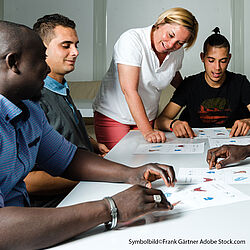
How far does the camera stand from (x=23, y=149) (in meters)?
0.93


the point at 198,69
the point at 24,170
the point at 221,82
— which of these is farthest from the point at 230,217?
the point at 198,69

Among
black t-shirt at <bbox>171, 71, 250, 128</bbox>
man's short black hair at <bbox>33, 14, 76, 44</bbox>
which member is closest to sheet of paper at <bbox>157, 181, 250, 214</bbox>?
man's short black hair at <bbox>33, 14, 76, 44</bbox>

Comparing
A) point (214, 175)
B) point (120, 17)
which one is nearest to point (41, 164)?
point (214, 175)

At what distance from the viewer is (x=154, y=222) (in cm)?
76

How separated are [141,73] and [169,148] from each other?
0.60 meters

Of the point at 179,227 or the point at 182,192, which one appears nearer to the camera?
the point at 179,227

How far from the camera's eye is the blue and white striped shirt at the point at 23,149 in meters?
0.82

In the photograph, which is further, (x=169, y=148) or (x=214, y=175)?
(x=169, y=148)

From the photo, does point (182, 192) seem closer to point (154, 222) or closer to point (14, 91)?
point (154, 222)

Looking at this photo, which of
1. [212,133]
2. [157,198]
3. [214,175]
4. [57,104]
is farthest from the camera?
[212,133]

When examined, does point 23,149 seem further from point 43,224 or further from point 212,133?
point 212,133

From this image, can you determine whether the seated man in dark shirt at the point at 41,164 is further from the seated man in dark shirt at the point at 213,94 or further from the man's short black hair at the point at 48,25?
the seated man in dark shirt at the point at 213,94

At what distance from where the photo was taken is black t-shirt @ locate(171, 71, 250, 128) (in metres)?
2.24

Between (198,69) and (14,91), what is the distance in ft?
12.2
